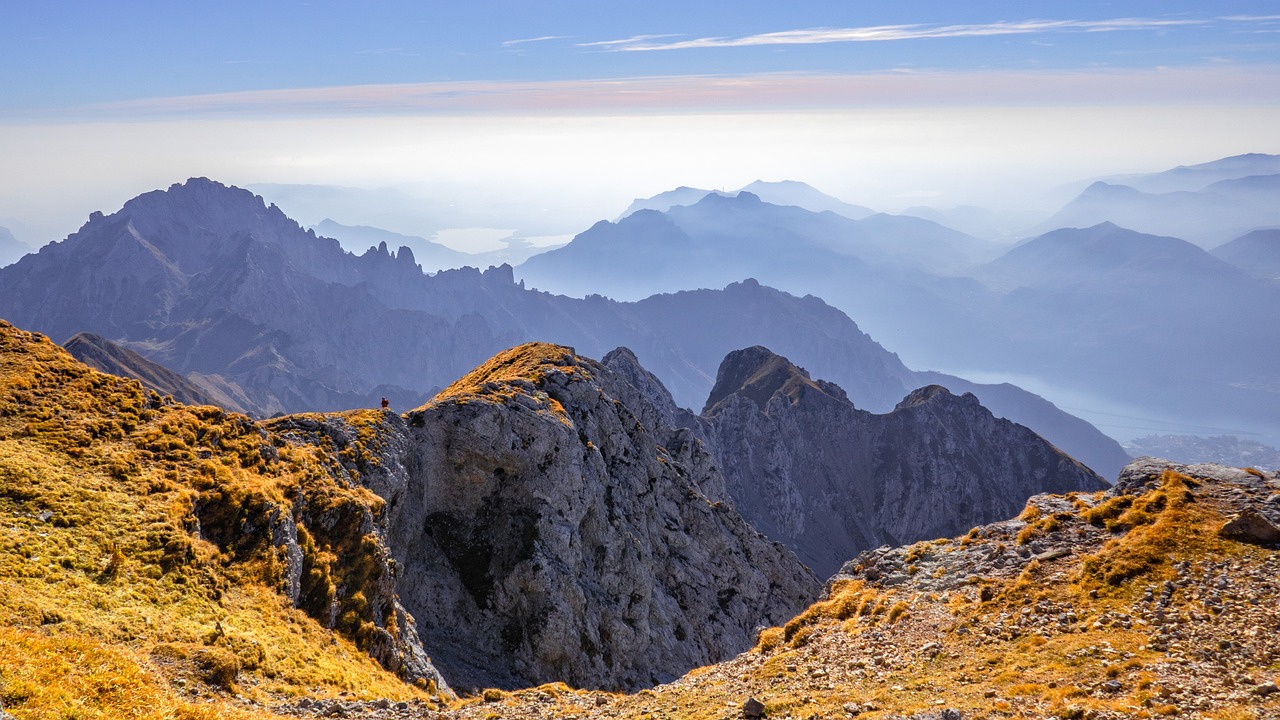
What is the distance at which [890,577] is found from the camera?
35.4 meters

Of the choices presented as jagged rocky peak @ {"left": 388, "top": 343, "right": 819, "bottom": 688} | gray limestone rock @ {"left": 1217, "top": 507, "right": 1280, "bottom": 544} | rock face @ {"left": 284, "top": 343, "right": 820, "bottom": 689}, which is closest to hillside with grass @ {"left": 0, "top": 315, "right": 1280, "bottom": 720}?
gray limestone rock @ {"left": 1217, "top": 507, "right": 1280, "bottom": 544}

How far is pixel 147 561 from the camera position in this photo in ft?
96.2

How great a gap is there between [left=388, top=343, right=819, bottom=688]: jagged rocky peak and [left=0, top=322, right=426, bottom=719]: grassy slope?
15.0 meters

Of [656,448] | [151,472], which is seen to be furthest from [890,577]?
[656,448]

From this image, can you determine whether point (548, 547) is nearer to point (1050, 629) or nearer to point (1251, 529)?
point (1050, 629)

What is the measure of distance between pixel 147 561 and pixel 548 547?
3572cm

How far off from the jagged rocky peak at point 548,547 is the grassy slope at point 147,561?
1502 centimetres

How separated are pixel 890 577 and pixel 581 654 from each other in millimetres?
32543

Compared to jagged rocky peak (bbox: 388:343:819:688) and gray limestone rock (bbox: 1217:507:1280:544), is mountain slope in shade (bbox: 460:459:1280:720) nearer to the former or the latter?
gray limestone rock (bbox: 1217:507:1280:544)

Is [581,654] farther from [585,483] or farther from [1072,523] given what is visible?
[1072,523]

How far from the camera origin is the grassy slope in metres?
19.8

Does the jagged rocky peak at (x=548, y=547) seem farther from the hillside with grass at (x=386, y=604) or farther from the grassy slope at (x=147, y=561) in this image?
the hillside with grass at (x=386, y=604)

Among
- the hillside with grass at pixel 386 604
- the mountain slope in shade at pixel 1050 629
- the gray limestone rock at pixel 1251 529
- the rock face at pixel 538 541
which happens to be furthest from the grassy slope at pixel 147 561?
the gray limestone rock at pixel 1251 529

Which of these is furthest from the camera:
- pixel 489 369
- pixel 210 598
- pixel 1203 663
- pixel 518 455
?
pixel 489 369
